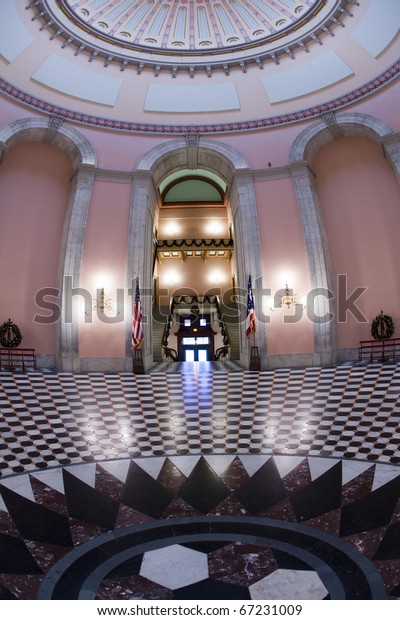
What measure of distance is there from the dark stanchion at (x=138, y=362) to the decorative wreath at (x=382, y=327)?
7232 millimetres

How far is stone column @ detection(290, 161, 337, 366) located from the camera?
1309 cm

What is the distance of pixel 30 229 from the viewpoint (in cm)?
1438

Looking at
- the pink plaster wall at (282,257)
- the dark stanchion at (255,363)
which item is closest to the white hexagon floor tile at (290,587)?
the dark stanchion at (255,363)

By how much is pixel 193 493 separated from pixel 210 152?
13.0 meters

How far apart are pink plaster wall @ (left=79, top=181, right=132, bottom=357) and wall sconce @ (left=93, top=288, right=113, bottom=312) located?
130mm

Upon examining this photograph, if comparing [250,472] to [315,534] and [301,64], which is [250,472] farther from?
[301,64]

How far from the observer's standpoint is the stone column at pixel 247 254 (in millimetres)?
13297

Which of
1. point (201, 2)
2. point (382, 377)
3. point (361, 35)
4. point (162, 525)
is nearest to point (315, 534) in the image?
point (162, 525)

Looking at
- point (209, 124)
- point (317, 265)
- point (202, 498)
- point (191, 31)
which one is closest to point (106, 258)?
point (209, 124)

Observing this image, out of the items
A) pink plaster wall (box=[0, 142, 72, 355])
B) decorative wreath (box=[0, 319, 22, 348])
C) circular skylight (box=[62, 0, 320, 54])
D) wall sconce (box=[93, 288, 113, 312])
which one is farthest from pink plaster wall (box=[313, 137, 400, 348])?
decorative wreath (box=[0, 319, 22, 348])

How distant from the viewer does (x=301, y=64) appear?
14.9m

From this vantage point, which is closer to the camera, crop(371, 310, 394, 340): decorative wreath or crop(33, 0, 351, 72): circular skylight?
crop(371, 310, 394, 340): decorative wreath

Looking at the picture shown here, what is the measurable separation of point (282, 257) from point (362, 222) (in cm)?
315

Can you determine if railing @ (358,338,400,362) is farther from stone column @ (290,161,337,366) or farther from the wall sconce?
the wall sconce
